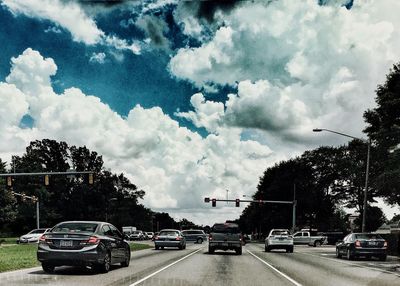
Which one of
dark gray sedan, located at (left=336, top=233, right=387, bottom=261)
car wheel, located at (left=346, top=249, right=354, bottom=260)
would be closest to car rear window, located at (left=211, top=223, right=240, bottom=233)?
car wheel, located at (left=346, top=249, right=354, bottom=260)

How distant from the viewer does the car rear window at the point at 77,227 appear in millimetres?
16172

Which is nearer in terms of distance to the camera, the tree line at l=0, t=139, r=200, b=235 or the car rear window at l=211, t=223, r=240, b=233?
the car rear window at l=211, t=223, r=240, b=233

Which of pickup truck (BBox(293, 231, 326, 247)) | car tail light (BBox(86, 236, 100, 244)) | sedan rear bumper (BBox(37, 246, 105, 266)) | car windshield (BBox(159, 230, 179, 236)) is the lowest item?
pickup truck (BBox(293, 231, 326, 247))

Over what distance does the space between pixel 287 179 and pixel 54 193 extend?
154 feet

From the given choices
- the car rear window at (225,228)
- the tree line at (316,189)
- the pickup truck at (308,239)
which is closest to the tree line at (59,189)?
the tree line at (316,189)

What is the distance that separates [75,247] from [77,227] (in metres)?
0.91

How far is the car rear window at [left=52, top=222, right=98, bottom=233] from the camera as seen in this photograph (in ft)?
53.1

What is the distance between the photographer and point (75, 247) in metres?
15.5

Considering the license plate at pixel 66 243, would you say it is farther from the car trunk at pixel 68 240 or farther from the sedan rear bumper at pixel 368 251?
the sedan rear bumper at pixel 368 251

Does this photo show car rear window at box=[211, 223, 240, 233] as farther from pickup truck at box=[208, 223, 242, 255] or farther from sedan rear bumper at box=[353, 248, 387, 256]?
sedan rear bumper at box=[353, 248, 387, 256]

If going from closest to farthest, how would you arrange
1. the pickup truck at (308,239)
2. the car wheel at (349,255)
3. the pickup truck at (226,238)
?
1. the car wheel at (349,255)
2. the pickup truck at (226,238)
3. the pickup truck at (308,239)

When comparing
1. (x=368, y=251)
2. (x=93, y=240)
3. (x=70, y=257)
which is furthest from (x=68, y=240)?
(x=368, y=251)

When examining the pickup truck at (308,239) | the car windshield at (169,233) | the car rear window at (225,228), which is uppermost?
the car rear window at (225,228)

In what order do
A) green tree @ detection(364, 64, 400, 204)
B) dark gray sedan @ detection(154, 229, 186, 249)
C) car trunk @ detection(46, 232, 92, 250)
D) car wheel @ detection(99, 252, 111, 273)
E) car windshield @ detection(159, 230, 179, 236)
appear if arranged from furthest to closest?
car windshield @ detection(159, 230, 179, 236) < dark gray sedan @ detection(154, 229, 186, 249) < green tree @ detection(364, 64, 400, 204) < car wheel @ detection(99, 252, 111, 273) < car trunk @ detection(46, 232, 92, 250)
